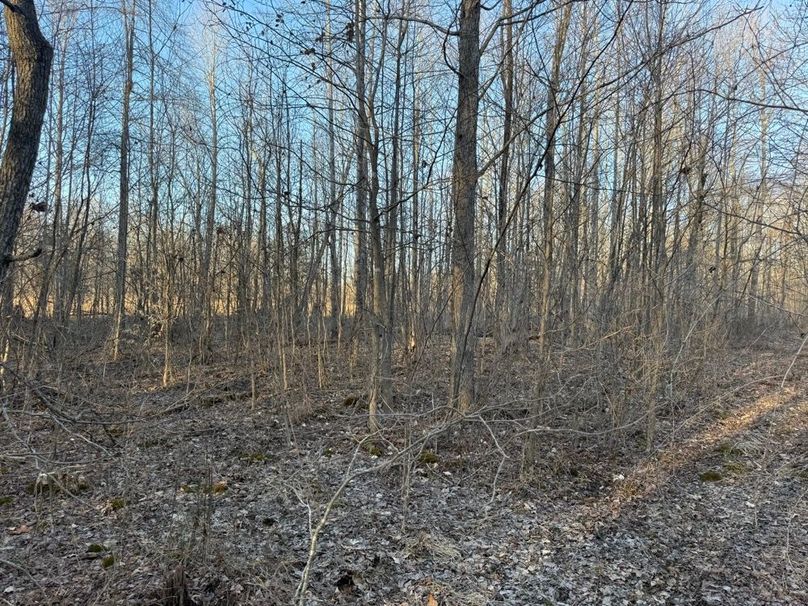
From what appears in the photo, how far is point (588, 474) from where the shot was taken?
17.3 feet

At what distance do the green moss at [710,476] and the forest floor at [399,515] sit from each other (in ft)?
0.05

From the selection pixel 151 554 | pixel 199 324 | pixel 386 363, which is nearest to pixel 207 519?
pixel 151 554

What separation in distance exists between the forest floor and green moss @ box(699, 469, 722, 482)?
16 mm

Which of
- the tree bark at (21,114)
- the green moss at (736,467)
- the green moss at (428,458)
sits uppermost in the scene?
the tree bark at (21,114)

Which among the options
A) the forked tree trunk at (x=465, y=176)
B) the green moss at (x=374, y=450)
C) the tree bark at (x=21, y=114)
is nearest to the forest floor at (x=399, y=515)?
the green moss at (x=374, y=450)

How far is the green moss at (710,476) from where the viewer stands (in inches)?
209

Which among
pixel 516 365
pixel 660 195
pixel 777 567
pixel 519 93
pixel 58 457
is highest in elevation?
pixel 519 93

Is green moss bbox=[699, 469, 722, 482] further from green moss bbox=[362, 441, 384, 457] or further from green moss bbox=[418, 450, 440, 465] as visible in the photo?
green moss bbox=[362, 441, 384, 457]

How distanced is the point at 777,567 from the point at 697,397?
4.97 meters

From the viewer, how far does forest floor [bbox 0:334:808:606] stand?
3.22 m

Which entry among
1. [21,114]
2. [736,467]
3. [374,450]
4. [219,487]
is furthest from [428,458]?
[21,114]

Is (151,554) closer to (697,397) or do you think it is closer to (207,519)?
(207,519)

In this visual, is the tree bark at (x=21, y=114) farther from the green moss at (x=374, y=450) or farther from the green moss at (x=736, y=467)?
the green moss at (x=736, y=467)

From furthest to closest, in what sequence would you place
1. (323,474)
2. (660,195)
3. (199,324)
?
1. (199,324)
2. (660,195)
3. (323,474)
